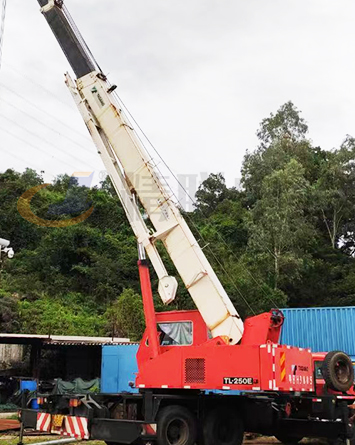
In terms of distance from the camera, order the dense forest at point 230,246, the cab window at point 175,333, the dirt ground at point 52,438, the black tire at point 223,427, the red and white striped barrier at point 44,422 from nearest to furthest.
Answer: the black tire at point 223,427 → the red and white striped barrier at point 44,422 → the cab window at point 175,333 → the dirt ground at point 52,438 → the dense forest at point 230,246

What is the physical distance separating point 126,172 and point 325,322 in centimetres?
1388

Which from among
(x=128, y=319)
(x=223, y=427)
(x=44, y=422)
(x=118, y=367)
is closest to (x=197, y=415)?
(x=223, y=427)

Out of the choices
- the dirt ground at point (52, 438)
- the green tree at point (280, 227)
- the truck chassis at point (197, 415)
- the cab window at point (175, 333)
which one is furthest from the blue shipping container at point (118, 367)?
the green tree at point (280, 227)

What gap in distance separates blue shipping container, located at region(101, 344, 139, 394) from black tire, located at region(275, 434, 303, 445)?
29.7 feet

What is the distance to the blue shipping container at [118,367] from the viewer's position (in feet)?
66.1

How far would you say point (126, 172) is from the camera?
10.3 meters

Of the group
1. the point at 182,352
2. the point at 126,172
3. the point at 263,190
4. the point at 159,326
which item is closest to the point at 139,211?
the point at 126,172

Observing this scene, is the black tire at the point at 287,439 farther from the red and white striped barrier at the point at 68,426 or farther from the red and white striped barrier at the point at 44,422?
the red and white striped barrier at the point at 44,422

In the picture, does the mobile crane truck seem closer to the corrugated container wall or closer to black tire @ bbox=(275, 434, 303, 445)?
black tire @ bbox=(275, 434, 303, 445)

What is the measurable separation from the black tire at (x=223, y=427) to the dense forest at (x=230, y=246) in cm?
1765

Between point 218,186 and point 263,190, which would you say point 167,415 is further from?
point 218,186

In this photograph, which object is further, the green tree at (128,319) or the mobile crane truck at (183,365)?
the green tree at (128,319)

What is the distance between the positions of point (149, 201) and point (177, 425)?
417cm

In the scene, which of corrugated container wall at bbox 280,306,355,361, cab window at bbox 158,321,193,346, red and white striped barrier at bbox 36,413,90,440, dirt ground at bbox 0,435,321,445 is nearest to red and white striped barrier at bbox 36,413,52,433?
red and white striped barrier at bbox 36,413,90,440
